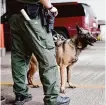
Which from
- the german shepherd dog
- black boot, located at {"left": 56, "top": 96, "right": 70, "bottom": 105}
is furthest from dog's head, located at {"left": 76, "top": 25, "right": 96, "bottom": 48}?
black boot, located at {"left": 56, "top": 96, "right": 70, "bottom": 105}

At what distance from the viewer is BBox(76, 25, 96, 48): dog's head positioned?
18.4 feet

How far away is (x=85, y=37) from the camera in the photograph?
18.5 ft

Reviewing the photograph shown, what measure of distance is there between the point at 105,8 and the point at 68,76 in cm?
1676

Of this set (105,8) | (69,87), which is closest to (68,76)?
(69,87)

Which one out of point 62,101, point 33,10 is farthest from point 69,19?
point 33,10

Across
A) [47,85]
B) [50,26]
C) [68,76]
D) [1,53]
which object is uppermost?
[50,26]

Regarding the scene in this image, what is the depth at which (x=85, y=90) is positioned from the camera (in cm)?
567

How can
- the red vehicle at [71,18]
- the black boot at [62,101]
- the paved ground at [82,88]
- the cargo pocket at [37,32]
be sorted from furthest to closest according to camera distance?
the red vehicle at [71,18] < the paved ground at [82,88] < the black boot at [62,101] < the cargo pocket at [37,32]

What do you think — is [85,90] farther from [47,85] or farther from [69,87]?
[47,85]

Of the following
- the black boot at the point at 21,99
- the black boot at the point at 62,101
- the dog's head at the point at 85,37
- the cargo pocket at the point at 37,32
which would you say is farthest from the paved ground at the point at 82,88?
the cargo pocket at the point at 37,32

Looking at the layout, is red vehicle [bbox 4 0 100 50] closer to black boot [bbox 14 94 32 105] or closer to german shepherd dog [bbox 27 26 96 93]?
german shepherd dog [bbox 27 26 96 93]

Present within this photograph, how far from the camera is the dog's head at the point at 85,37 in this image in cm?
561

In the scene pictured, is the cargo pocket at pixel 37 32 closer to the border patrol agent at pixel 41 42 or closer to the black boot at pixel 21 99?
the border patrol agent at pixel 41 42

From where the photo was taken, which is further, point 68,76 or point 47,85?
point 68,76
